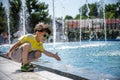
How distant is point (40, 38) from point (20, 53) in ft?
1.32

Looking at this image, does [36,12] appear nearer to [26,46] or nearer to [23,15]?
[23,15]

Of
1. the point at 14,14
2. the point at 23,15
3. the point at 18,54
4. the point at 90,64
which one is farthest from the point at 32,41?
the point at 23,15

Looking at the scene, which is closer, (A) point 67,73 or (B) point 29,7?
(A) point 67,73

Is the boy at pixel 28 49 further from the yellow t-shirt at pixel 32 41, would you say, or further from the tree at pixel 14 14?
the tree at pixel 14 14

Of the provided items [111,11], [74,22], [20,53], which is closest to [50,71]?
[20,53]

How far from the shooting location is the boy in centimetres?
433

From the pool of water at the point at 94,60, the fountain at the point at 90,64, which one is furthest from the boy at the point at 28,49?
the pool of water at the point at 94,60

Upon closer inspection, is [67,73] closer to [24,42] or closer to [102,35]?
[24,42]

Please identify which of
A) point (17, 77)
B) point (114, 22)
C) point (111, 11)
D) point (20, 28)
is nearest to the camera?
point (17, 77)

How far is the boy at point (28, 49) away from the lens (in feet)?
14.2

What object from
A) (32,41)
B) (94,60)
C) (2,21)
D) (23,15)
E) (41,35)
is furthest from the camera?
(23,15)

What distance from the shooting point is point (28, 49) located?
437 cm

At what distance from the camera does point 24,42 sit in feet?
14.5

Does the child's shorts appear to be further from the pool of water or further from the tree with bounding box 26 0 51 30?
the tree with bounding box 26 0 51 30
